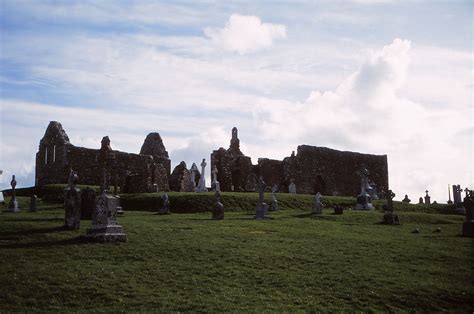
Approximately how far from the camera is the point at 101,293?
33.8 ft

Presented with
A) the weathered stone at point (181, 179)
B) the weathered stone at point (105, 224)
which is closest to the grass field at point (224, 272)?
the weathered stone at point (105, 224)

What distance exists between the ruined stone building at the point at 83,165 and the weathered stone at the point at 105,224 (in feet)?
86.8

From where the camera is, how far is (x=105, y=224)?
591 inches

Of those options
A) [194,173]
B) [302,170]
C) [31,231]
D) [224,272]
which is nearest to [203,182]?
[194,173]

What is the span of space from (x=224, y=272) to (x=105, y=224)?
4707mm

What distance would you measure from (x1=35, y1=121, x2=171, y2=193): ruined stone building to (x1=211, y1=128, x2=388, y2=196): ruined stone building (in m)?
7.30

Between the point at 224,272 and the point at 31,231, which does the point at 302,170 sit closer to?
the point at 31,231

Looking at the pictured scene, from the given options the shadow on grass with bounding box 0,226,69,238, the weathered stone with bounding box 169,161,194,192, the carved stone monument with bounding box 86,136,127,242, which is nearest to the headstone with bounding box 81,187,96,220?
the shadow on grass with bounding box 0,226,69,238

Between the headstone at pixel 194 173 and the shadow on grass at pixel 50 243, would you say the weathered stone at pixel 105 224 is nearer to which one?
the shadow on grass at pixel 50 243

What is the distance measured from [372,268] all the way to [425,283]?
5.03 ft

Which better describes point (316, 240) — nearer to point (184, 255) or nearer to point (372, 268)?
point (372, 268)

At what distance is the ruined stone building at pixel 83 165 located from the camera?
4481 cm

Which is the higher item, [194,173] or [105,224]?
[194,173]

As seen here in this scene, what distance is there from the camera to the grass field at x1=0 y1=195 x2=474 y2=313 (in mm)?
10258
